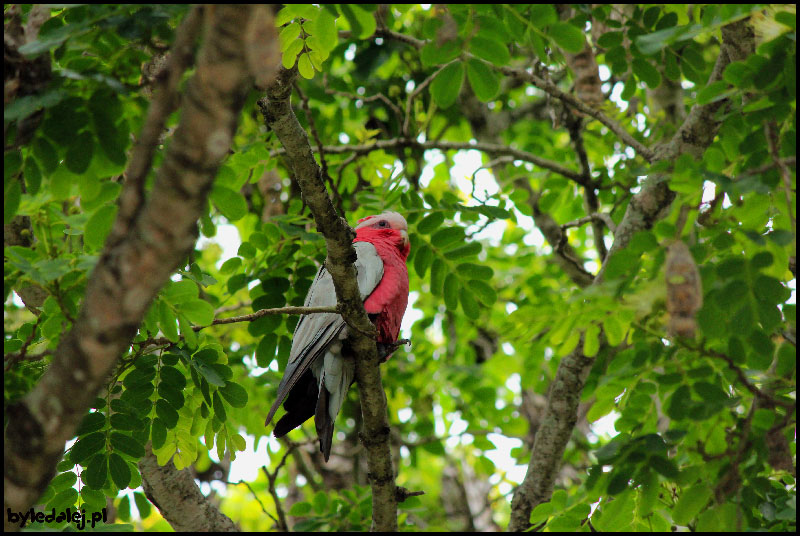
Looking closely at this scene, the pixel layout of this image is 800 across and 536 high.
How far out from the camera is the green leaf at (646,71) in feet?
11.1

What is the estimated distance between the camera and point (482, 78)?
9.04 feet

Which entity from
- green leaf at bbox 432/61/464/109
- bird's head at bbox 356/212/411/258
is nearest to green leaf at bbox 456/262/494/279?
bird's head at bbox 356/212/411/258

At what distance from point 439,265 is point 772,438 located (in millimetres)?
2187

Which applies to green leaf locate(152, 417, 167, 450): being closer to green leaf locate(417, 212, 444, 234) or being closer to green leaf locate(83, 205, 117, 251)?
green leaf locate(83, 205, 117, 251)

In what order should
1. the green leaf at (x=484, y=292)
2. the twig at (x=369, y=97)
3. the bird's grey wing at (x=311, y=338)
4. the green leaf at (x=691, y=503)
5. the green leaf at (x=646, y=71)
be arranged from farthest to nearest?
the twig at (x=369, y=97)
the green leaf at (x=484, y=292)
the bird's grey wing at (x=311, y=338)
the green leaf at (x=646, y=71)
the green leaf at (x=691, y=503)

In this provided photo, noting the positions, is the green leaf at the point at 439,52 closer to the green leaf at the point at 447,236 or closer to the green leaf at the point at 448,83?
the green leaf at the point at 448,83

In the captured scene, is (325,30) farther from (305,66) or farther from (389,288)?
(389,288)

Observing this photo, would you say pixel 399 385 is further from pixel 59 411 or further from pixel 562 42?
pixel 59 411

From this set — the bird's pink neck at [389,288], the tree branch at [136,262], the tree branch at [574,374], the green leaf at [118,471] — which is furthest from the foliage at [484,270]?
the tree branch at [136,262]

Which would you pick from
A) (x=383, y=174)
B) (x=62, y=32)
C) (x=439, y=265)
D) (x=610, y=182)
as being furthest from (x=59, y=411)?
(x=610, y=182)

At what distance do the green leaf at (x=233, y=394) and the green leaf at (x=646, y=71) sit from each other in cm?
243

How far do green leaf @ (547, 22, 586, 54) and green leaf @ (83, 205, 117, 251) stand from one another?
186 centimetres

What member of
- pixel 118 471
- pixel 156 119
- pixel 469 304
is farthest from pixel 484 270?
pixel 156 119

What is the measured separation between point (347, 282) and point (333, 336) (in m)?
0.83
